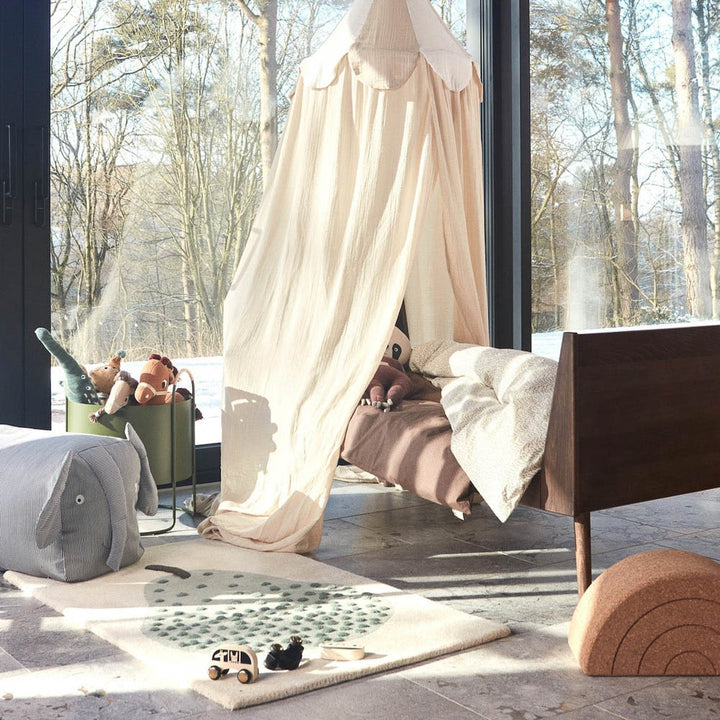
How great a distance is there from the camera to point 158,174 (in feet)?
13.5

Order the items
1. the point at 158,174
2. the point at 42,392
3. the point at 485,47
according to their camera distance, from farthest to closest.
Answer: the point at 485,47 < the point at 158,174 < the point at 42,392

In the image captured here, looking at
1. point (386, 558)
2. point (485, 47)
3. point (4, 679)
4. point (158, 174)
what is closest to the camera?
point (4, 679)

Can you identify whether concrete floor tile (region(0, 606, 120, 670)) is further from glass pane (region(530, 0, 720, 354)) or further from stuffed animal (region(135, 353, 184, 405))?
glass pane (region(530, 0, 720, 354))

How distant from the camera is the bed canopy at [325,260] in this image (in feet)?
10.3

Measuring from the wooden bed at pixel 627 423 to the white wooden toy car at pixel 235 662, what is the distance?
0.94m

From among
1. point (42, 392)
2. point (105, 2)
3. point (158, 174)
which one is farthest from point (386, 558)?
point (105, 2)

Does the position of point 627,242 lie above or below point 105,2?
below

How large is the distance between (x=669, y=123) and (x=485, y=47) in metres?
1.08

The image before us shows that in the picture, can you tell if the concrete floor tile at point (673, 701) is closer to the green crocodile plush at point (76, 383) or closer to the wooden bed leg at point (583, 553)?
the wooden bed leg at point (583, 553)

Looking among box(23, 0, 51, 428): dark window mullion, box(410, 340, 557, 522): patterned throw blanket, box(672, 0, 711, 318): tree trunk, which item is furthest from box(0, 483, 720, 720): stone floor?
box(672, 0, 711, 318): tree trunk

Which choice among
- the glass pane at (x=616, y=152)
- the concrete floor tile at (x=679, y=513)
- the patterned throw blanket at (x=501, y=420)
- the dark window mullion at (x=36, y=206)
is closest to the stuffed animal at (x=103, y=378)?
the dark window mullion at (x=36, y=206)

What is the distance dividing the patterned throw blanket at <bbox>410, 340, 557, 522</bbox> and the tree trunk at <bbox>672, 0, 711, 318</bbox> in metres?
2.34

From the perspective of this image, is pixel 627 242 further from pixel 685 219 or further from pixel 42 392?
pixel 42 392

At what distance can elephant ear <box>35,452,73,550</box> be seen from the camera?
266cm
